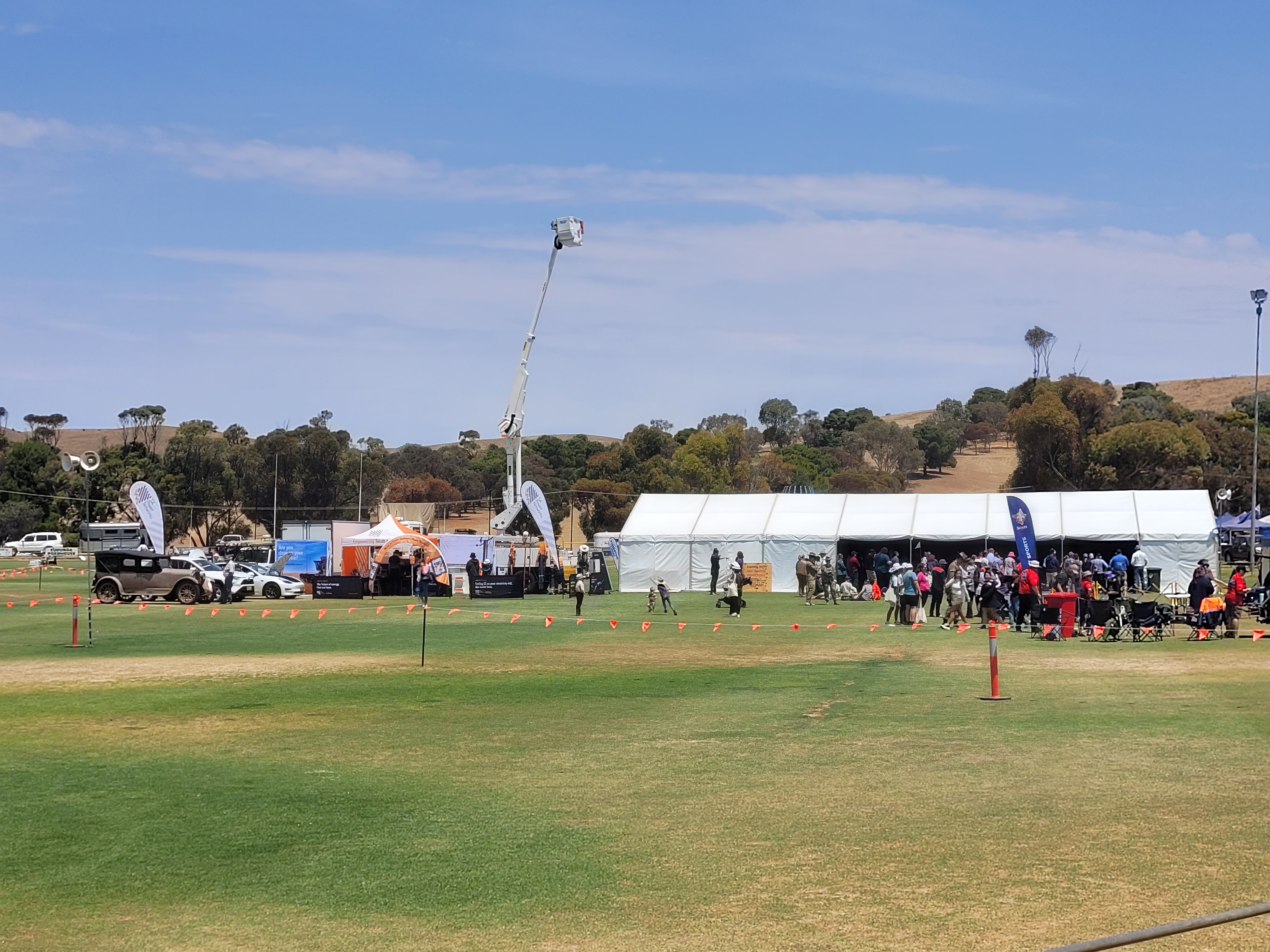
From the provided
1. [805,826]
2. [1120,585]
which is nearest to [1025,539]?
[1120,585]

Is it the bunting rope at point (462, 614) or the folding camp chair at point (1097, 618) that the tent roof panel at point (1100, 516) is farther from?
the folding camp chair at point (1097, 618)

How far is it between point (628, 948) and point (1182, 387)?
18059cm

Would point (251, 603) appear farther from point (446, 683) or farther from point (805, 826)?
point (805, 826)

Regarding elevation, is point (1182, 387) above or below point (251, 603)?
above

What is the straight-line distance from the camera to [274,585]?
1859 inches

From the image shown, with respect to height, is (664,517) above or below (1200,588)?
above

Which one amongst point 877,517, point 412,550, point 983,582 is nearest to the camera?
point 983,582

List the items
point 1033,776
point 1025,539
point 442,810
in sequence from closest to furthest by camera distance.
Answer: point 442,810, point 1033,776, point 1025,539

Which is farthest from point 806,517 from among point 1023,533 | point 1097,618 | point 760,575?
point 1097,618

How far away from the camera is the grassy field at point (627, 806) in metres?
7.76

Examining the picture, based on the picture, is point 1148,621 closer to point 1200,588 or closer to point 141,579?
point 1200,588

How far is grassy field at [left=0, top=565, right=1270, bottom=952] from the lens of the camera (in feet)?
25.5

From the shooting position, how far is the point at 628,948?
724 cm

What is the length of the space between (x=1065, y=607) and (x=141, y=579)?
96.5ft
